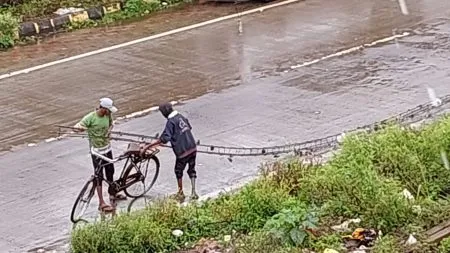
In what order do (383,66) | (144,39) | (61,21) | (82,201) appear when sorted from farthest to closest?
(61,21) → (144,39) → (383,66) → (82,201)

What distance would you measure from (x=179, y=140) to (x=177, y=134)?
0.28 feet

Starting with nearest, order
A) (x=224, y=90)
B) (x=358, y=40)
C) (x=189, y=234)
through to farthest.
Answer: (x=189, y=234)
(x=224, y=90)
(x=358, y=40)

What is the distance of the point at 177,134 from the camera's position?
12.2 meters

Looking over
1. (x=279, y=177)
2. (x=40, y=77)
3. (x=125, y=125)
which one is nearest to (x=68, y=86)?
(x=40, y=77)

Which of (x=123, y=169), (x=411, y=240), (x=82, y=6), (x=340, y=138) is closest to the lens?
(x=411, y=240)

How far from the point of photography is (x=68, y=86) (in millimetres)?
17422

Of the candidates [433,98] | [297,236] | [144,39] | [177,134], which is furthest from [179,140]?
[144,39]

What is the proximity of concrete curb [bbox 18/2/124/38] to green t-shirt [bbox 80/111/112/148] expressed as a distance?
28.8 ft

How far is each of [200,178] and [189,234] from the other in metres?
2.54

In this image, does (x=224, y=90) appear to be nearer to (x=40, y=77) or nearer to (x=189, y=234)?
(x=40, y=77)

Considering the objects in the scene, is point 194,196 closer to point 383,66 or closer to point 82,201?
point 82,201

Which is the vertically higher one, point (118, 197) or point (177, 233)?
point (177, 233)

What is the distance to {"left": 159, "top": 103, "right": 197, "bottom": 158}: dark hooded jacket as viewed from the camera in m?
12.2

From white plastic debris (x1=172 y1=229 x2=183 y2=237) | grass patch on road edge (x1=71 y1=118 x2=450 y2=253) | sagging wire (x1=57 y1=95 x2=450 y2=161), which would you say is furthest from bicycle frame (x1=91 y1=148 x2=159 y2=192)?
white plastic debris (x1=172 y1=229 x2=183 y2=237)
